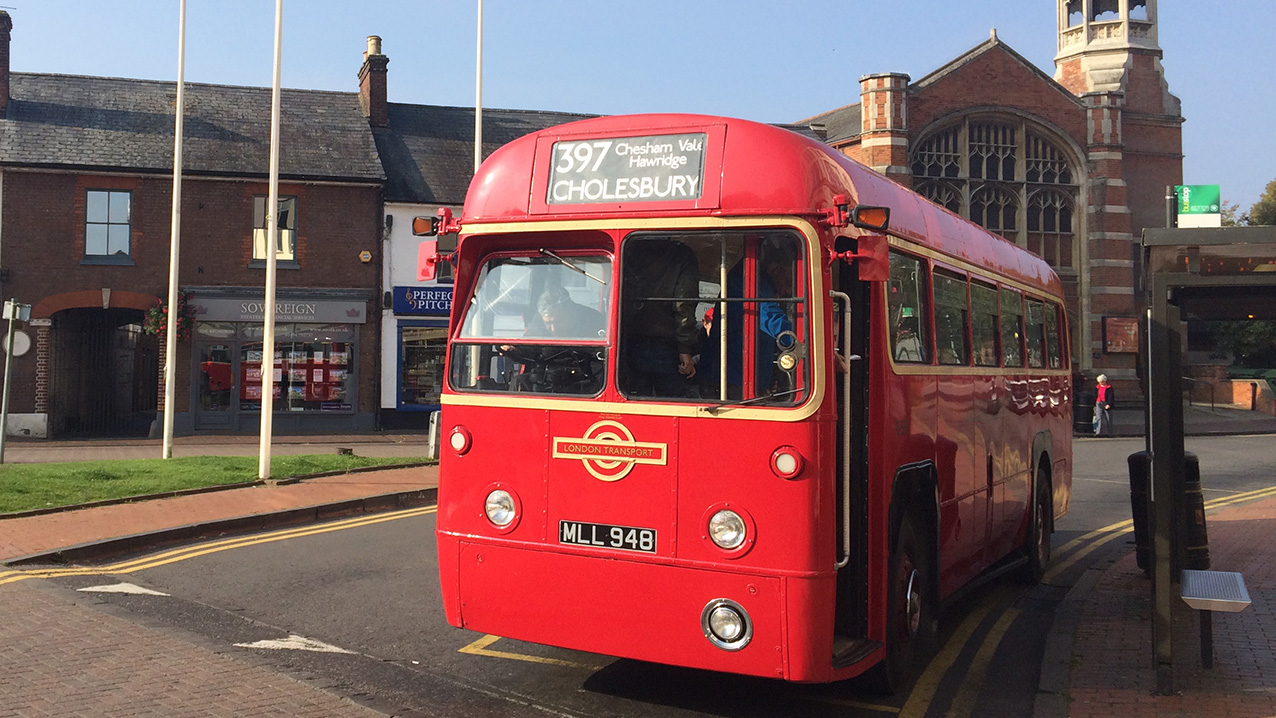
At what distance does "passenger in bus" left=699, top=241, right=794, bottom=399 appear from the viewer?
5.34 meters

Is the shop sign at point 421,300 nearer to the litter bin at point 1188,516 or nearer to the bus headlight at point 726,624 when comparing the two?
the litter bin at point 1188,516

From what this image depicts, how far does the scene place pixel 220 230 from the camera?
91.9 ft

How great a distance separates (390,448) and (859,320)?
1998cm

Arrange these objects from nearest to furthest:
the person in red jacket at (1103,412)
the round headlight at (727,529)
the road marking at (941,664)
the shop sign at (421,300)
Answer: the round headlight at (727,529) < the road marking at (941,664) < the shop sign at (421,300) < the person in red jacket at (1103,412)

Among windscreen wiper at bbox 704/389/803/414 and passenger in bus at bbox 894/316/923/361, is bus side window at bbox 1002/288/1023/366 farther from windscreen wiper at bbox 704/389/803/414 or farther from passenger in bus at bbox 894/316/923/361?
windscreen wiper at bbox 704/389/803/414

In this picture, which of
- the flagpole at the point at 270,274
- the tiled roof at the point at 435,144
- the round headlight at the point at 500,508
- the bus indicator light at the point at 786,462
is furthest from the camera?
the tiled roof at the point at 435,144

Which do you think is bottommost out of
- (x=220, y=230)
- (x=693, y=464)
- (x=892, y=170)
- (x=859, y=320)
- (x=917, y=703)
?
(x=917, y=703)

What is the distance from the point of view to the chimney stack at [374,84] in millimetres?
31578

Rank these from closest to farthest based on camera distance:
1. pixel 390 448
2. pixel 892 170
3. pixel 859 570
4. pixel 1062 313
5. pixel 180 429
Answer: pixel 859 570
pixel 1062 313
pixel 390 448
pixel 180 429
pixel 892 170

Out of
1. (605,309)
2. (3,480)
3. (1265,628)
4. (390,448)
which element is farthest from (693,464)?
(390,448)

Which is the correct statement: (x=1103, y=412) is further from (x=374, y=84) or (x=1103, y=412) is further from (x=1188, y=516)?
(x=1188, y=516)

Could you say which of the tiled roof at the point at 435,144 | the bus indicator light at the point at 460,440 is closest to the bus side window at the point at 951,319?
the bus indicator light at the point at 460,440

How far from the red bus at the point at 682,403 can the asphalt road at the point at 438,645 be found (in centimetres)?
52

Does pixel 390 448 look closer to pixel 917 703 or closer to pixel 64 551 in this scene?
pixel 64 551
